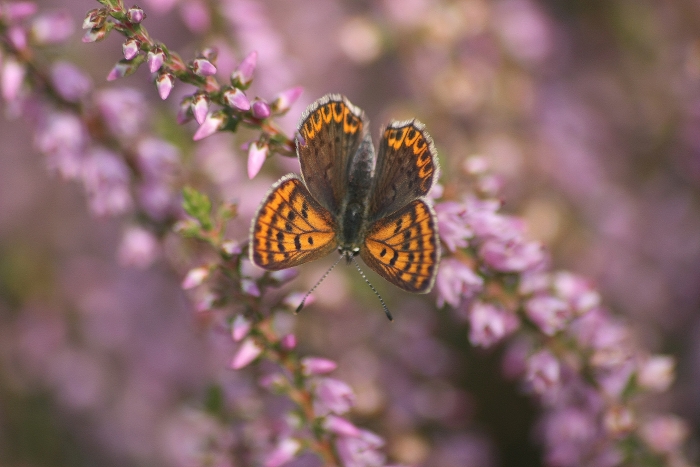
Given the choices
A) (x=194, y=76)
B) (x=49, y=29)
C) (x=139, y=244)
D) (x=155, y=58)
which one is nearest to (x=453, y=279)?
(x=194, y=76)

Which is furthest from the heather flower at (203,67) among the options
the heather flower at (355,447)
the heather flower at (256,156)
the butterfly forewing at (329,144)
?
the heather flower at (355,447)

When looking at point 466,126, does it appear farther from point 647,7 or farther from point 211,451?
point 211,451

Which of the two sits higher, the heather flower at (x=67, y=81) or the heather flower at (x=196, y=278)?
the heather flower at (x=67, y=81)

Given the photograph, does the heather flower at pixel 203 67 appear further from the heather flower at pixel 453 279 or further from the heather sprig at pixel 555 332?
the heather flower at pixel 453 279

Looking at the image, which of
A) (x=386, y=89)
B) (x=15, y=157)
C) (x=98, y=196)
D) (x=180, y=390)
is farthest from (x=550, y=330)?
(x=15, y=157)

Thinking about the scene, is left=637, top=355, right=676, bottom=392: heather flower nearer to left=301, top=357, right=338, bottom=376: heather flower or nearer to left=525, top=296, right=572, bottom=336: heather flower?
left=525, top=296, right=572, bottom=336: heather flower
